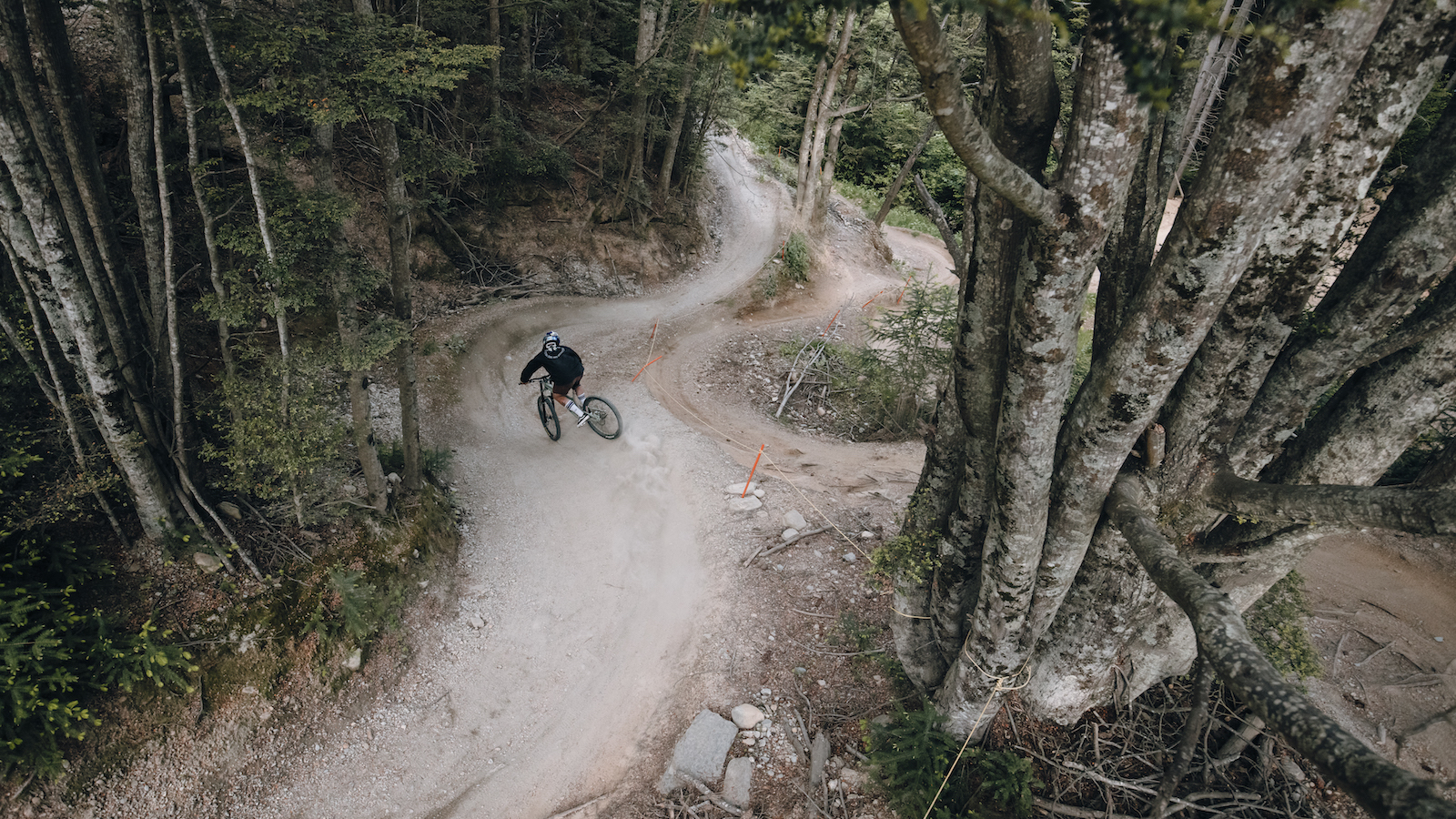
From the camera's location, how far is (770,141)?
3219 cm

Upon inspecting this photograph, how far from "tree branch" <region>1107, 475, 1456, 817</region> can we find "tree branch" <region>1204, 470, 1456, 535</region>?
23.9 inches

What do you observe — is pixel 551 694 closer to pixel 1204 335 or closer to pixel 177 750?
pixel 177 750

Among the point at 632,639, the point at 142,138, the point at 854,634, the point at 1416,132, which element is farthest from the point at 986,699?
the point at 142,138

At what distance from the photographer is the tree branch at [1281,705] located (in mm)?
2330

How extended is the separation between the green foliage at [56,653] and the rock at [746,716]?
5766 millimetres

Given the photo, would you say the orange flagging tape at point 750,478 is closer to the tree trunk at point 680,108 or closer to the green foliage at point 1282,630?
the green foliage at point 1282,630

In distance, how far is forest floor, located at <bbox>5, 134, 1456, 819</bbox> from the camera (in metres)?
6.98

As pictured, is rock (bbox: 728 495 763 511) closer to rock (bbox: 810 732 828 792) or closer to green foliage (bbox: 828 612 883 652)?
green foliage (bbox: 828 612 883 652)

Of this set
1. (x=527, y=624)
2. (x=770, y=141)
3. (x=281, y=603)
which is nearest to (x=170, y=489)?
(x=281, y=603)

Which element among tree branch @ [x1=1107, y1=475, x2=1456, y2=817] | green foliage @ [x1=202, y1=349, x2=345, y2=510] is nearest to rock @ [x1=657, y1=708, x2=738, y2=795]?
tree branch @ [x1=1107, y1=475, x2=1456, y2=817]

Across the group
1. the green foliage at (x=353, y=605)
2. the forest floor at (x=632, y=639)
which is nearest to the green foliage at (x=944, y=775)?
the forest floor at (x=632, y=639)

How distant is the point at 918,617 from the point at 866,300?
17530 millimetres

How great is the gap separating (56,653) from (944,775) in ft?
26.9

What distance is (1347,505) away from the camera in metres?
3.39
